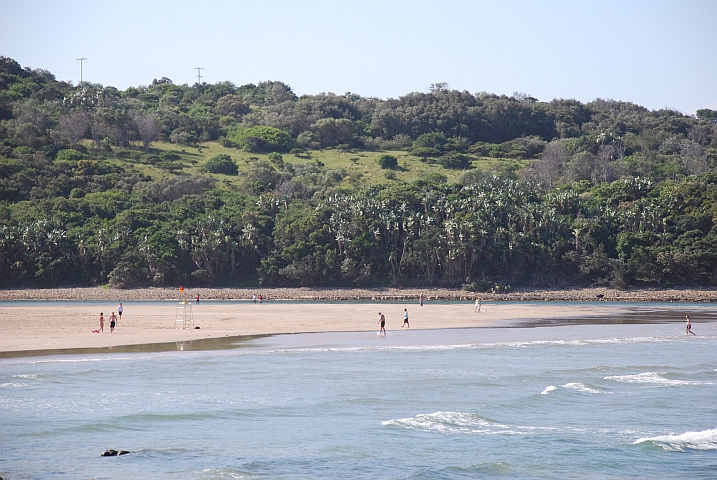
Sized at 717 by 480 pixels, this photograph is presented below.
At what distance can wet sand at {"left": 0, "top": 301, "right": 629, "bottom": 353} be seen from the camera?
3222 centimetres

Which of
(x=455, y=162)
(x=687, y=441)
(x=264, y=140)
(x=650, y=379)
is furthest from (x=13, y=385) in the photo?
(x=264, y=140)

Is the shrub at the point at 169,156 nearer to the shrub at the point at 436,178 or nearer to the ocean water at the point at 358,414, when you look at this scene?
the shrub at the point at 436,178

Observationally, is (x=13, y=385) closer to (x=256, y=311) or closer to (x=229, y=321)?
(x=229, y=321)

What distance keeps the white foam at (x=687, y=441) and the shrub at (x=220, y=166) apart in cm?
9885

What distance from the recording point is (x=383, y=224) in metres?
77.2

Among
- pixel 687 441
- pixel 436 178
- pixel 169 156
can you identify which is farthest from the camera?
pixel 169 156

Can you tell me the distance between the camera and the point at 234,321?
43.1 m

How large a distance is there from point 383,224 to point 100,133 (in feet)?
198

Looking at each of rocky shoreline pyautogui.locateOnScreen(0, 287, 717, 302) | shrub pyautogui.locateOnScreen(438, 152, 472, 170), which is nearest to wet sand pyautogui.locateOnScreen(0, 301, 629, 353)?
rocky shoreline pyautogui.locateOnScreen(0, 287, 717, 302)

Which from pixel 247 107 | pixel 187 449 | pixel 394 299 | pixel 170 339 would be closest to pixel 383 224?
pixel 394 299

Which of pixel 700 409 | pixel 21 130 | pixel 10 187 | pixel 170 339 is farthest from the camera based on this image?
pixel 21 130

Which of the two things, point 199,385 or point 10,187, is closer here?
point 199,385

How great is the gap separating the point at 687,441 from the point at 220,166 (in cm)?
10010

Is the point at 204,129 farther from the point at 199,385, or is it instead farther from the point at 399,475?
the point at 399,475
